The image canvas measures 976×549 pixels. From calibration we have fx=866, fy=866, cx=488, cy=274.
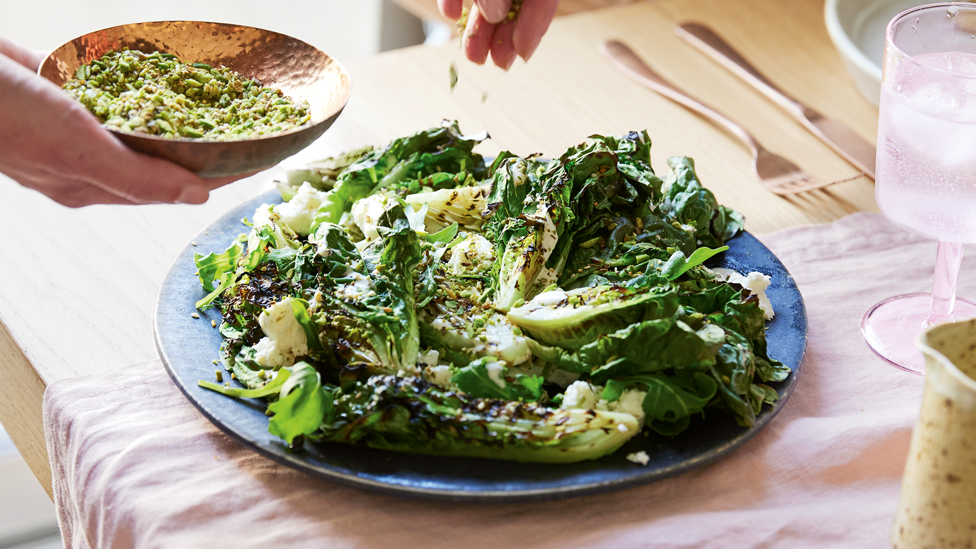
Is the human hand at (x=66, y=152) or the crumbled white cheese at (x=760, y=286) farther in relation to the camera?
the crumbled white cheese at (x=760, y=286)

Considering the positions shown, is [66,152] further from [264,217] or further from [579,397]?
[579,397]

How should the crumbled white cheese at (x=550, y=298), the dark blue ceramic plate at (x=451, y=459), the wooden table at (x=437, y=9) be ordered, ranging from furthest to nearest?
the wooden table at (x=437, y=9) < the crumbled white cheese at (x=550, y=298) < the dark blue ceramic plate at (x=451, y=459)

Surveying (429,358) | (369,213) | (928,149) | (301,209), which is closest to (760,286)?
(928,149)

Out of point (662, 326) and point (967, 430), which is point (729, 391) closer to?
point (662, 326)

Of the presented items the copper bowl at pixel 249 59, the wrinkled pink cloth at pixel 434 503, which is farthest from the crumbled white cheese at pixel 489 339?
the copper bowl at pixel 249 59

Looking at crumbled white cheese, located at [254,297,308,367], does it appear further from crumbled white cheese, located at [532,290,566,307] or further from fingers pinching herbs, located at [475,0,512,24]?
fingers pinching herbs, located at [475,0,512,24]

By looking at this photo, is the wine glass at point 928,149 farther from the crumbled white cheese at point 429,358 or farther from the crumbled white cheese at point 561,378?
the crumbled white cheese at point 429,358
